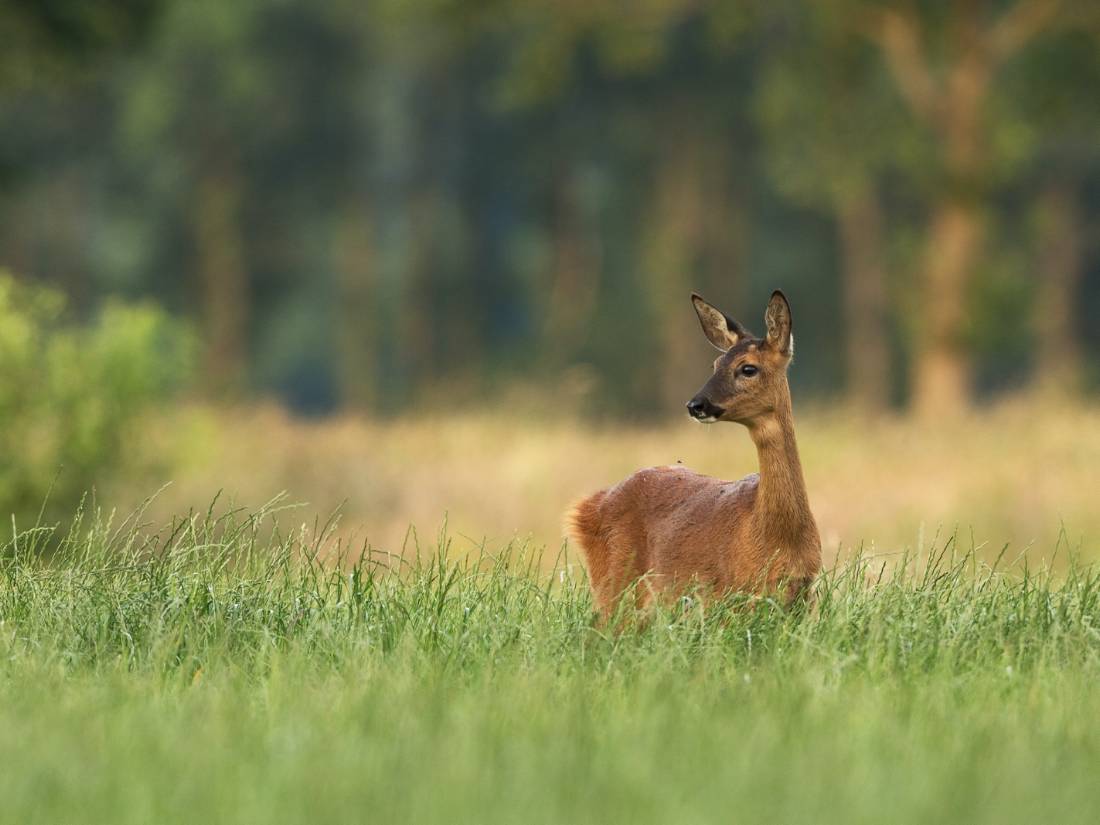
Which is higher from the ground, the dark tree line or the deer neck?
the dark tree line

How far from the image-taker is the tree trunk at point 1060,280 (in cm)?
3956

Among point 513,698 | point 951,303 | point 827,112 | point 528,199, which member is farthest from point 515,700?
point 528,199

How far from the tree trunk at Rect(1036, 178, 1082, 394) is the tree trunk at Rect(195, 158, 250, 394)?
1749 centimetres

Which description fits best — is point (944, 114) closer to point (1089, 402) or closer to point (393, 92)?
point (1089, 402)

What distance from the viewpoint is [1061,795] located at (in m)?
Answer: 4.36

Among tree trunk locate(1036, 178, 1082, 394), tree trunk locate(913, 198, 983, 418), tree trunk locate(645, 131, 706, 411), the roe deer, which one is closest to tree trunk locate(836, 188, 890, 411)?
tree trunk locate(645, 131, 706, 411)

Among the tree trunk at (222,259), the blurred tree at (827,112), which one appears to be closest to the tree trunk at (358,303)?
the tree trunk at (222,259)

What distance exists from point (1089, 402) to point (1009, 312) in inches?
153

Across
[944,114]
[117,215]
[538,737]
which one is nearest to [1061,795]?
[538,737]

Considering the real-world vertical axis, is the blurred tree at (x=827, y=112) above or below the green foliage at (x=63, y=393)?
above

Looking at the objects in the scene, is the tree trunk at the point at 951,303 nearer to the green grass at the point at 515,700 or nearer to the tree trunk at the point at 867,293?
the tree trunk at the point at 867,293

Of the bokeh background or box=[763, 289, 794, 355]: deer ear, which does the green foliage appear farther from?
box=[763, 289, 794, 355]: deer ear

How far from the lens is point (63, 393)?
12633 millimetres

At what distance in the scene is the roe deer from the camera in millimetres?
6152
